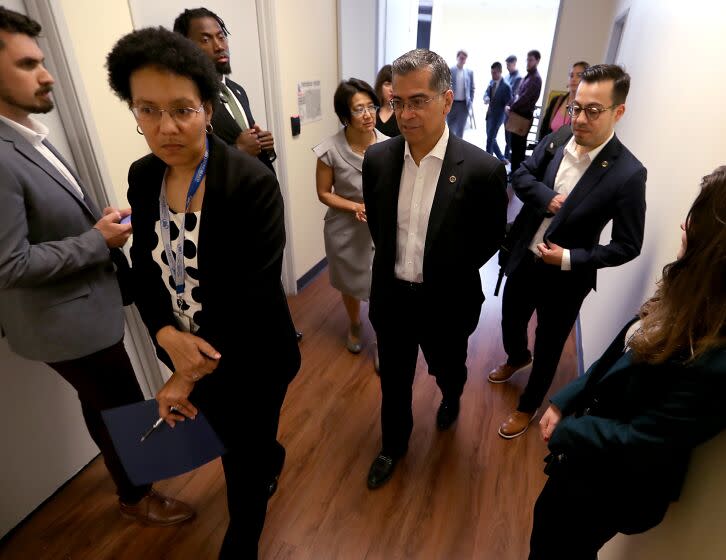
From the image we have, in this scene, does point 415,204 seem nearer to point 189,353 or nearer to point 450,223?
point 450,223

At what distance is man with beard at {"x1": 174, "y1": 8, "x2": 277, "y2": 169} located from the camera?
1.89m

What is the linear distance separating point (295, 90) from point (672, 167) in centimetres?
238

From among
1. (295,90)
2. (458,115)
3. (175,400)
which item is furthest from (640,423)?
(458,115)

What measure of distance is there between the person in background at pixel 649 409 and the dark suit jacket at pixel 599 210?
0.68 metres

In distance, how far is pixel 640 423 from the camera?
0.91m

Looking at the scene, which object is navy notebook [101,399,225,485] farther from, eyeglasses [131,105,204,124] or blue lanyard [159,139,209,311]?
eyeglasses [131,105,204,124]

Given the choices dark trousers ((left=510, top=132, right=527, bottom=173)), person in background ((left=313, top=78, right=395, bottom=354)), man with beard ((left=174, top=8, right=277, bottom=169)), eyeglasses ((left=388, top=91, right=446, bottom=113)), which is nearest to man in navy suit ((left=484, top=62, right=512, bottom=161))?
dark trousers ((left=510, top=132, right=527, bottom=173))

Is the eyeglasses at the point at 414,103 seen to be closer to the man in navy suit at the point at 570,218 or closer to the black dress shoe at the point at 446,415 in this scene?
the man in navy suit at the point at 570,218

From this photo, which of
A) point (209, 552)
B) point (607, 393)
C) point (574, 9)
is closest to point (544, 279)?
point (607, 393)

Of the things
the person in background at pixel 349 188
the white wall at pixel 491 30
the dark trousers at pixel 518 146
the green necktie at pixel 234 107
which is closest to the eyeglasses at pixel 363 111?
the person in background at pixel 349 188

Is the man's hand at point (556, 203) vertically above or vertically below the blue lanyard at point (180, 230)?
below

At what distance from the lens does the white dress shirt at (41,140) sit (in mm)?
1217

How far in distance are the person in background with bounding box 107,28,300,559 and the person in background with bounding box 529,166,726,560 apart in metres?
0.89

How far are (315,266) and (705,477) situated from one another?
10.4 feet
